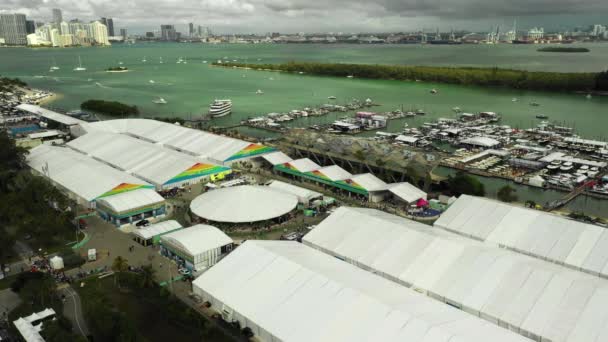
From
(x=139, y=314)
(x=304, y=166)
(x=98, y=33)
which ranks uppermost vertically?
(x=98, y=33)

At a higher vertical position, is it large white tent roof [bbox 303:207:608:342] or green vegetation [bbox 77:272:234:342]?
large white tent roof [bbox 303:207:608:342]

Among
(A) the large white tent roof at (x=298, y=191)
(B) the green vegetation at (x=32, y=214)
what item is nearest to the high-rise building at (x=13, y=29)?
(B) the green vegetation at (x=32, y=214)

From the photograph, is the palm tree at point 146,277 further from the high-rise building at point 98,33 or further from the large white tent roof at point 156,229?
the high-rise building at point 98,33

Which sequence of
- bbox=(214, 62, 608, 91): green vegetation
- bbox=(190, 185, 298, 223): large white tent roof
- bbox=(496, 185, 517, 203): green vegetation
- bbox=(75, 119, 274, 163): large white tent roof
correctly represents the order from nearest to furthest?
bbox=(190, 185, 298, 223): large white tent roof < bbox=(496, 185, 517, 203): green vegetation < bbox=(75, 119, 274, 163): large white tent roof < bbox=(214, 62, 608, 91): green vegetation

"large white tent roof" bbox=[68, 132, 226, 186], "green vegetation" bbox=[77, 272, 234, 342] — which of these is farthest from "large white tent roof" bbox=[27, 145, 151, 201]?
"green vegetation" bbox=[77, 272, 234, 342]

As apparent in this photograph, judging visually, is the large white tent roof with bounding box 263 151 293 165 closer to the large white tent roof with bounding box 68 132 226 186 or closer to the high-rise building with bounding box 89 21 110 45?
the large white tent roof with bounding box 68 132 226 186

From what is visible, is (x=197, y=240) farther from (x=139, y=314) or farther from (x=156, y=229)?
(x=139, y=314)

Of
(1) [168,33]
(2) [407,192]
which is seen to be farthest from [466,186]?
(1) [168,33]
